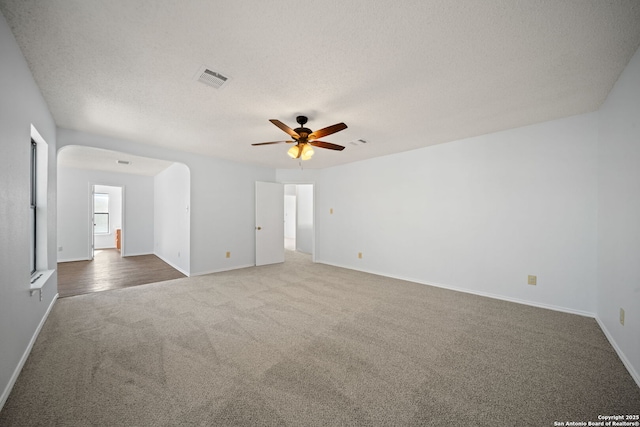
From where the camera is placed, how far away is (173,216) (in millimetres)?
5852

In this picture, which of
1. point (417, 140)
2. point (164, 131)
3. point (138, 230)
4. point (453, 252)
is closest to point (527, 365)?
point (453, 252)

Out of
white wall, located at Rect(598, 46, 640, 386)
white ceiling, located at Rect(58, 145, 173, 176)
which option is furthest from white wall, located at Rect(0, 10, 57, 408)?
white wall, located at Rect(598, 46, 640, 386)

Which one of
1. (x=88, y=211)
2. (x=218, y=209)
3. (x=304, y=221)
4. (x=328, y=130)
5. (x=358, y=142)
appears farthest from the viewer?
(x=304, y=221)

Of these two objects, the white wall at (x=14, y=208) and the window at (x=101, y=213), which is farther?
the window at (x=101, y=213)

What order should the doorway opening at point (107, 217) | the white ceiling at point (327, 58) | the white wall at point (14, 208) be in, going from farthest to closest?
1. the doorway opening at point (107, 217)
2. the white wall at point (14, 208)
3. the white ceiling at point (327, 58)

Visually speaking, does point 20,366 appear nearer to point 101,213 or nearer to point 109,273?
point 109,273

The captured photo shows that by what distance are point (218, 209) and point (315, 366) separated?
13.4 ft

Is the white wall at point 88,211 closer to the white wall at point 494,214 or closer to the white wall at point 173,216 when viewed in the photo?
the white wall at point 173,216

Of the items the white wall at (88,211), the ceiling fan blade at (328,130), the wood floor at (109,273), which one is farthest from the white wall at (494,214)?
the white wall at (88,211)

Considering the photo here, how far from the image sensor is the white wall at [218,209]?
4.72m

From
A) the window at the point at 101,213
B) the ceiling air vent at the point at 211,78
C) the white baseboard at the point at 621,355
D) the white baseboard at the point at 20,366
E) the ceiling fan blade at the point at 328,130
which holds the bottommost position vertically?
the white baseboard at the point at 621,355

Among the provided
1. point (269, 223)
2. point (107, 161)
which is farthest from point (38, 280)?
point (107, 161)

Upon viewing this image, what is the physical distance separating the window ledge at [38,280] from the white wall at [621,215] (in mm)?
4999

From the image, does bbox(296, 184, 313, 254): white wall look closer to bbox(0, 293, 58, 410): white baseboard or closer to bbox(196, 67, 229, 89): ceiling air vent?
bbox(0, 293, 58, 410): white baseboard
